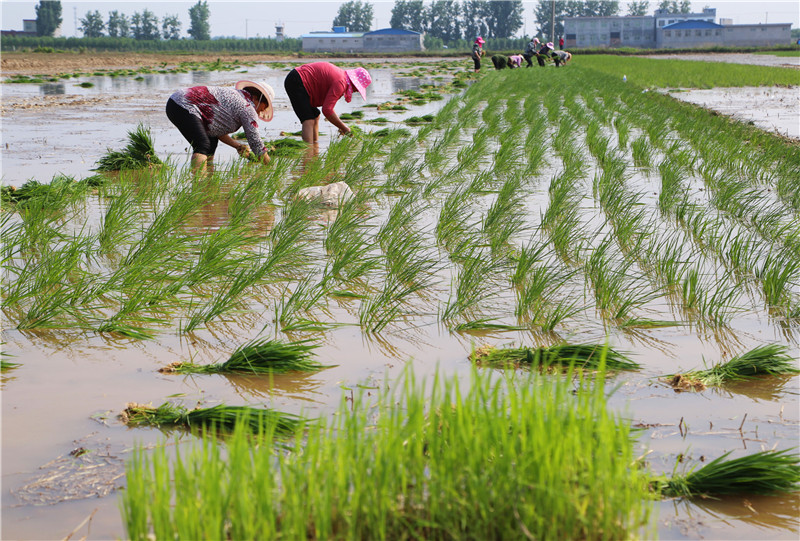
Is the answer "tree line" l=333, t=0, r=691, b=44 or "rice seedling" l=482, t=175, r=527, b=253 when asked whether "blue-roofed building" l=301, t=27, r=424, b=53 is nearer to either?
"tree line" l=333, t=0, r=691, b=44

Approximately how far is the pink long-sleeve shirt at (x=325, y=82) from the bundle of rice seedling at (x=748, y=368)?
5348 millimetres

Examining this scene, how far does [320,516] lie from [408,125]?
33.9ft

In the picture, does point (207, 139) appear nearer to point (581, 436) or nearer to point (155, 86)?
point (581, 436)

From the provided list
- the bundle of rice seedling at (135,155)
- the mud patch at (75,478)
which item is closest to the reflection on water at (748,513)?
the mud patch at (75,478)

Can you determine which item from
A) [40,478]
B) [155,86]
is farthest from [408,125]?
[155,86]

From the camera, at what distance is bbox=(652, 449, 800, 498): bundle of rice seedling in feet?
6.32

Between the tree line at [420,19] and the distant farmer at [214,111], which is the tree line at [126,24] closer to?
the tree line at [420,19]

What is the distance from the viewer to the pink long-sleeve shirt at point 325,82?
742cm

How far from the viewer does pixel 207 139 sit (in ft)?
20.6

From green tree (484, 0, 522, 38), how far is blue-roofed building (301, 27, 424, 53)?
23.9 meters

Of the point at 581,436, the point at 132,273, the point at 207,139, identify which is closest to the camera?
the point at 581,436

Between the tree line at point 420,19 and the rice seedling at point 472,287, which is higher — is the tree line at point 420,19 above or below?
above

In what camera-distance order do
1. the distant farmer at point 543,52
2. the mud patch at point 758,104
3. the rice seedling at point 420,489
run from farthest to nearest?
the distant farmer at point 543,52, the mud patch at point 758,104, the rice seedling at point 420,489

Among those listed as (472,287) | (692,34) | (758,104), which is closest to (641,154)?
(472,287)
